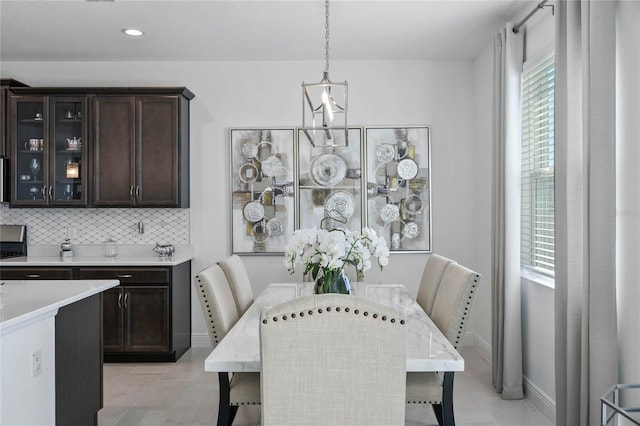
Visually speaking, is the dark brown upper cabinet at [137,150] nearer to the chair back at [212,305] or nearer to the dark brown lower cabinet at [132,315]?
the dark brown lower cabinet at [132,315]

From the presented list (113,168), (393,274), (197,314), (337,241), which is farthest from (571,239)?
(113,168)

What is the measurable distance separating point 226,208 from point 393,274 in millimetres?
1713

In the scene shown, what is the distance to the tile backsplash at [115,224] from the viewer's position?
4656 millimetres

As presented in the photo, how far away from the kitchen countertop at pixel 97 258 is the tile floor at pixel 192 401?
2.88 feet

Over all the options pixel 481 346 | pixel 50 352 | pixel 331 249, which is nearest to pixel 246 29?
pixel 331 249

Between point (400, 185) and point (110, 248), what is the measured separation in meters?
2.77

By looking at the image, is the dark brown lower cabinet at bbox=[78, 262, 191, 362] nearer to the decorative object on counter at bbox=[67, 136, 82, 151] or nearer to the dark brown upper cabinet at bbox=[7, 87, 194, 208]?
the dark brown upper cabinet at bbox=[7, 87, 194, 208]

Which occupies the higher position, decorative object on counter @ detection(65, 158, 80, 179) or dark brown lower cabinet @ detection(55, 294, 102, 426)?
decorative object on counter @ detection(65, 158, 80, 179)

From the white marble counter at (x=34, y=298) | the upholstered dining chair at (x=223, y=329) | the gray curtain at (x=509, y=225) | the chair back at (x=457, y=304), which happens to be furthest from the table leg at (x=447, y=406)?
the white marble counter at (x=34, y=298)

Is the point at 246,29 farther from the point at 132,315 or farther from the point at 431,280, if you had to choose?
the point at 132,315

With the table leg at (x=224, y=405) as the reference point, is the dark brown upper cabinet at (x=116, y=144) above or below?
above

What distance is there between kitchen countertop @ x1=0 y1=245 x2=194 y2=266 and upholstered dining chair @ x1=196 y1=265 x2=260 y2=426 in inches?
64.8

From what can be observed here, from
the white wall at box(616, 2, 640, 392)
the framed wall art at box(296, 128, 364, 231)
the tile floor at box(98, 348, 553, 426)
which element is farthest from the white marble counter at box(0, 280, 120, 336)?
the white wall at box(616, 2, 640, 392)

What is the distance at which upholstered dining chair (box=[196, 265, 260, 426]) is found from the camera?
2277 millimetres
